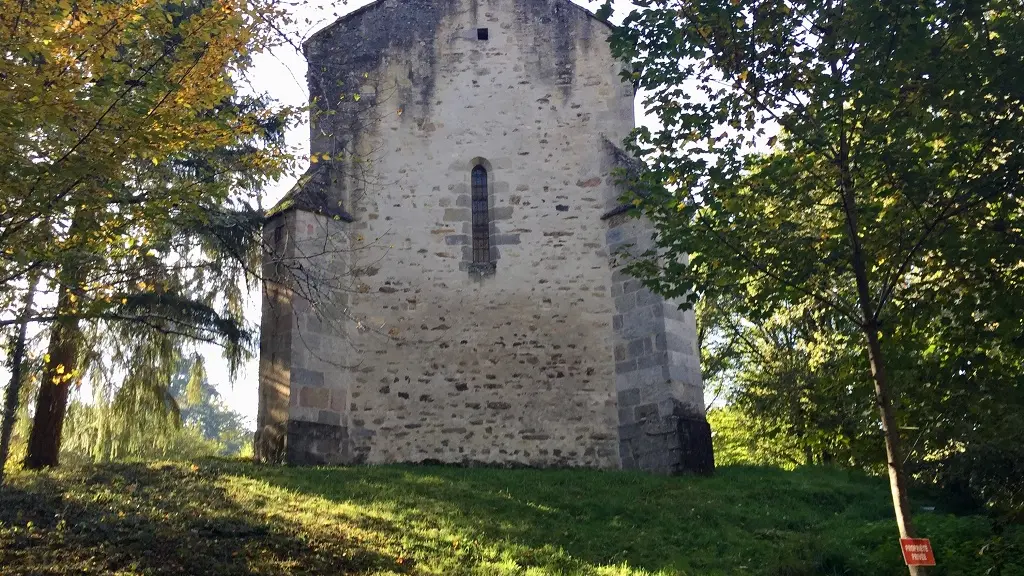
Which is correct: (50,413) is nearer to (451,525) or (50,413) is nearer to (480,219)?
(451,525)

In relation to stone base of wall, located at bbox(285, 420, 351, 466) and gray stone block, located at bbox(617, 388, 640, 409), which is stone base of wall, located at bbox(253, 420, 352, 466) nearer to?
stone base of wall, located at bbox(285, 420, 351, 466)

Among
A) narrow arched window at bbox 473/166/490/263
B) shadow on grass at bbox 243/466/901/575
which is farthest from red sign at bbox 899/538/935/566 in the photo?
narrow arched window at bbox 473/166/490/263

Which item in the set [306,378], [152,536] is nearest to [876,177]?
[152,536]

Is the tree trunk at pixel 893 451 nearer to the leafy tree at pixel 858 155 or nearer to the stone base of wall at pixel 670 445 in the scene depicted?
the leafy tree at pixel 858 155

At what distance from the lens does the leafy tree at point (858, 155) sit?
7.63m

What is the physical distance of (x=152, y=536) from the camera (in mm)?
8016

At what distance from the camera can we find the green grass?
7.86 m

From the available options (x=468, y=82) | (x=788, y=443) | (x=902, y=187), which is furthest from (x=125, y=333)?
(x=788, y=443)

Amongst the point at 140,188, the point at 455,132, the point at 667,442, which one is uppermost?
the point at 455,132

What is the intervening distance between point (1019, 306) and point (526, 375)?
23.9 feet

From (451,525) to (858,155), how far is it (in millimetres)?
5072

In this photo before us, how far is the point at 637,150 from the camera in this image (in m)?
8.81

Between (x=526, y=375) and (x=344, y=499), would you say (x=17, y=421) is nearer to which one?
(x=344, y=499)

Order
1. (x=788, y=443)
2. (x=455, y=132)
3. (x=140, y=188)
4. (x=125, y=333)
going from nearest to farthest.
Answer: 1. (x=140, y=188)
2. (x=125, y=333)
3. (x=455, y=132)
4. (x=788, y=443)
